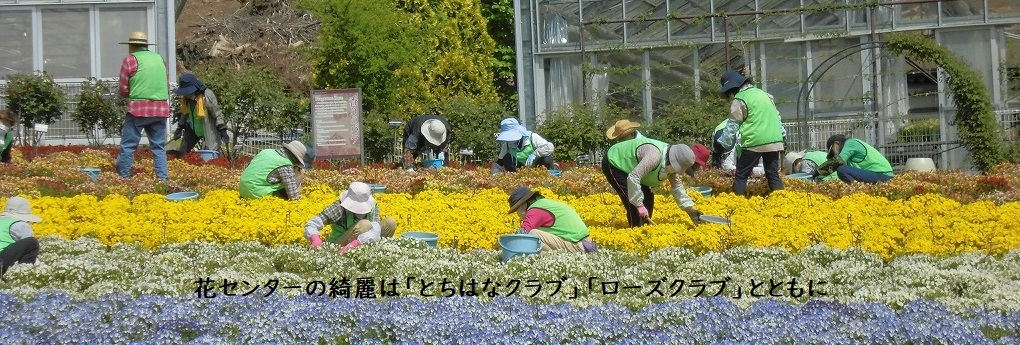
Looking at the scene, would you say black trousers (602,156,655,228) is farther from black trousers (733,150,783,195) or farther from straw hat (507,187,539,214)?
black trousers (733,150,783,195)

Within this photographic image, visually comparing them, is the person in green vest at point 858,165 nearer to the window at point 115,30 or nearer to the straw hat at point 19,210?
the straw hat at point 19,210

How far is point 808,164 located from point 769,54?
8271 mm

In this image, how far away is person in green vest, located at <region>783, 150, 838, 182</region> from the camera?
638 inches

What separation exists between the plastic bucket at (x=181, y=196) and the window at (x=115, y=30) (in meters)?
11.8

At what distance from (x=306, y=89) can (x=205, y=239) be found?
26.0 metres

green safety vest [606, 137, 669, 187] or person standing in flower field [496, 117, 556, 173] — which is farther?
person standing in flower field [496, 117, 556, 173]

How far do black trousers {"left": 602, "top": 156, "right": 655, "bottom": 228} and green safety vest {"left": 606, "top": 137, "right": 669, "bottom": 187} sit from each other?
60 mm

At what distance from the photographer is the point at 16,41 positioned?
2523 cm

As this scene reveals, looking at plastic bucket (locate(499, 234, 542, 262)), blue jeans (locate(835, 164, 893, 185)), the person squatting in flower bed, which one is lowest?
the person squatting in flower bed

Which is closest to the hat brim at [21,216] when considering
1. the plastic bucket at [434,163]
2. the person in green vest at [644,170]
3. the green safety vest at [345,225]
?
the green safety vest at [345,225]

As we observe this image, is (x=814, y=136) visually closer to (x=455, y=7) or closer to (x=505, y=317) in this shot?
(x=455, y=7)

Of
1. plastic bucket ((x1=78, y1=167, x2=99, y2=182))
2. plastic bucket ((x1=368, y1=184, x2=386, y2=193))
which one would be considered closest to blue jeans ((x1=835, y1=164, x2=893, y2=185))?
plastic bucket ((x1=368, y1=184, x2=386, y2=193))

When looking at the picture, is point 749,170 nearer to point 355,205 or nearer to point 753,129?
point 753,129

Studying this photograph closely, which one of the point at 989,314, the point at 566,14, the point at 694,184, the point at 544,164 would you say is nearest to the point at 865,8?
the point at 566,14
